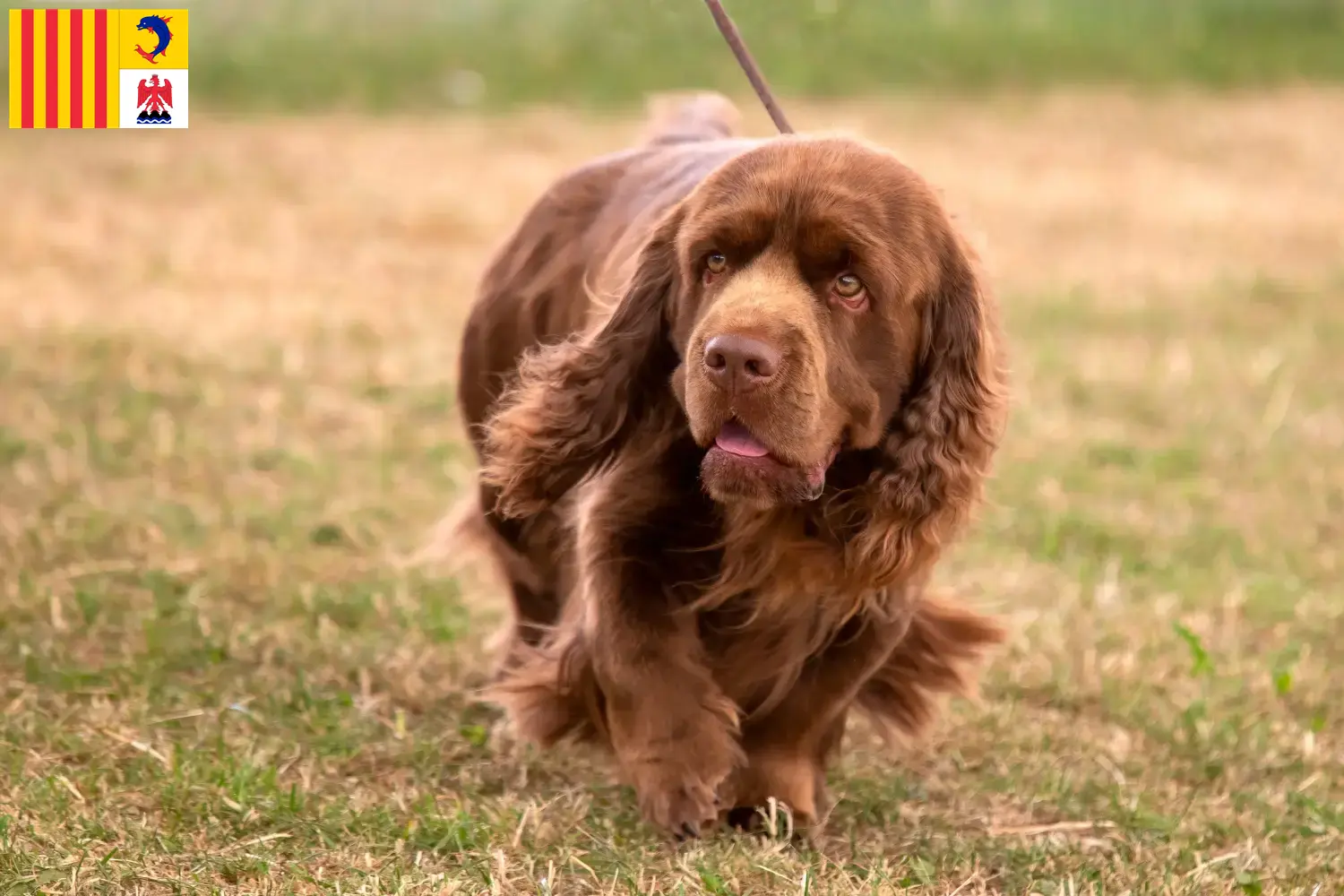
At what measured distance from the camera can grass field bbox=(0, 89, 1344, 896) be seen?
11.7 ft

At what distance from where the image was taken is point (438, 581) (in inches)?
218

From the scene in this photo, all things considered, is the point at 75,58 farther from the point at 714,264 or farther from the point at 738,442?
the point at 738,442

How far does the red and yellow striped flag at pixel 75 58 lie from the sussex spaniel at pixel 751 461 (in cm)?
206

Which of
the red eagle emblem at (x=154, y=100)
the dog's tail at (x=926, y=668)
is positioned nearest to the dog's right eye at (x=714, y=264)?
the dog's tail at (x=926, y=668)

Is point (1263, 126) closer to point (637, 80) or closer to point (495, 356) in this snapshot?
point (637, 80)

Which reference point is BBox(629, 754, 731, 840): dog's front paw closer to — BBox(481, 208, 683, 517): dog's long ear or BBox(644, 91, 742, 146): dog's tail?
BBox(481, 208, 683, 517): dog's long ear

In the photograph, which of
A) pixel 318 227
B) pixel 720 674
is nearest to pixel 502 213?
pixel 318 227

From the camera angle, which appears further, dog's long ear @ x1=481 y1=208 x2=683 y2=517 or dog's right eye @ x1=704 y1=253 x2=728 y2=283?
dog's long ear @ x1=481 y1=208 x2=683 y2=517

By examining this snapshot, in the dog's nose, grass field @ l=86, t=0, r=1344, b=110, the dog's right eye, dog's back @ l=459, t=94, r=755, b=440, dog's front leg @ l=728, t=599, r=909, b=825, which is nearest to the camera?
the dog's nose

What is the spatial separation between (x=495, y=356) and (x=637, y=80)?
38.1 feet

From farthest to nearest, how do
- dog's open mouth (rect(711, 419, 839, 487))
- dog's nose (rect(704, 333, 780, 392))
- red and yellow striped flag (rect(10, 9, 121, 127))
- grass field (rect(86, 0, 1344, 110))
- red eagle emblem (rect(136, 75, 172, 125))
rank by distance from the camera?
1. grass field (rect(86, 0, 1344, 110))
2. red eagle emblem (rect(136, 75, 172, 125))
3. red and yellow striped flag (rect(10, 9, 121, 127))
4. dog's open mouth (rect(711, 419, 839, 487))
5. dog's nose (rect(704, 333, 780, 392))

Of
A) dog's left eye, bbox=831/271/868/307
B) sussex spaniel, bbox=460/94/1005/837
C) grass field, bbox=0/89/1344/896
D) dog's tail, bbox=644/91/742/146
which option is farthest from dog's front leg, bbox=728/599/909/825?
dog's tail, bbox=644/91/742/146

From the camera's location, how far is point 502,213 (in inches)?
464

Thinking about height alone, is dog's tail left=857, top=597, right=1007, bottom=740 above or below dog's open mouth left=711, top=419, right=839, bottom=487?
below
